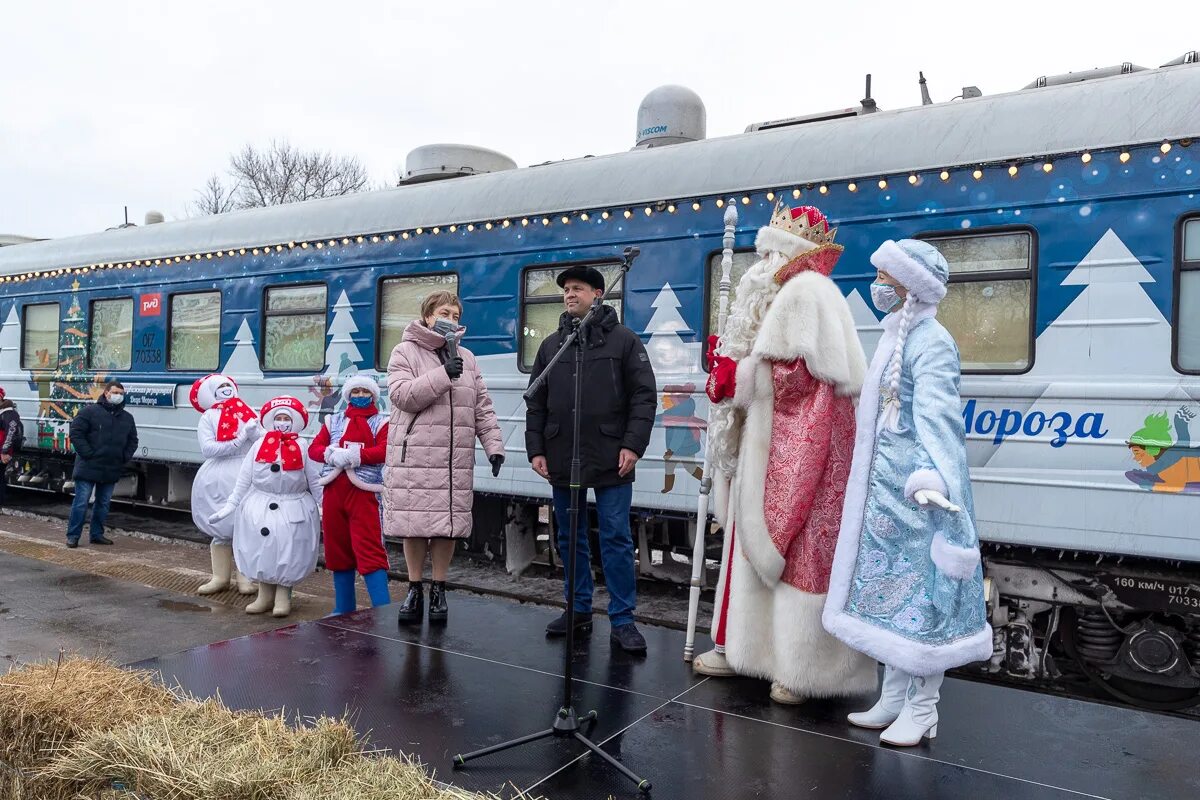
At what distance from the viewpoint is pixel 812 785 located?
2.79m

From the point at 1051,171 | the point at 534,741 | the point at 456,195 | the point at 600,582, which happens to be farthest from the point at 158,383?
the point at 1051,171

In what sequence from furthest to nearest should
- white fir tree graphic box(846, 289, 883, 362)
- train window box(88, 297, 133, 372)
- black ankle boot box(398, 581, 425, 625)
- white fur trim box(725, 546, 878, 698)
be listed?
1. train window box(88, 297, 133, 372)
2. white fir tree graphic box(846, 289, 883, 362)
3. black ankle boot box(398, 581, 425, 625)
4. white fur trim box(725, 546, 878, 698)

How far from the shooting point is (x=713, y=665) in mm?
3822

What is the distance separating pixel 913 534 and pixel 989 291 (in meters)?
2.53

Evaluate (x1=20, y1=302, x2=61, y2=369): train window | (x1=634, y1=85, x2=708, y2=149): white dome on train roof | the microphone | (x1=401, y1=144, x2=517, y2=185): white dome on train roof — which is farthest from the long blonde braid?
(x1=20, y1=302, x2=61, y2=369): train window

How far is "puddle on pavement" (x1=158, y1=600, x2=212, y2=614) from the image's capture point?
21.0 ft

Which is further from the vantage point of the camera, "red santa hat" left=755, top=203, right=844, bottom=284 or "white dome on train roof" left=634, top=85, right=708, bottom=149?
"white dome on train roof" left=634, top=85, right=708, bottom=149

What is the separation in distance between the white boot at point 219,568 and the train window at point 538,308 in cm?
264

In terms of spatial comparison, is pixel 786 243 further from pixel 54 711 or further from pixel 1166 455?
pixel 54 711

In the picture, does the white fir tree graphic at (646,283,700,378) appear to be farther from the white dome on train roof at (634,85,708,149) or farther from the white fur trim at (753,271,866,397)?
the white fur trim at (753,271,866,397)

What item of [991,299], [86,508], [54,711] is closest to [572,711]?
[54,711]

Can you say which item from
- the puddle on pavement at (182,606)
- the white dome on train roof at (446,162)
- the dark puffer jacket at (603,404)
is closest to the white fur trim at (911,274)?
the dark puffer jacket at (603,404)

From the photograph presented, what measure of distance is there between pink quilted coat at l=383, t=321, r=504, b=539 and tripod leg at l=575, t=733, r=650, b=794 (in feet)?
6.04

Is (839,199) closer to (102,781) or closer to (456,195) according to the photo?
(456,195)
